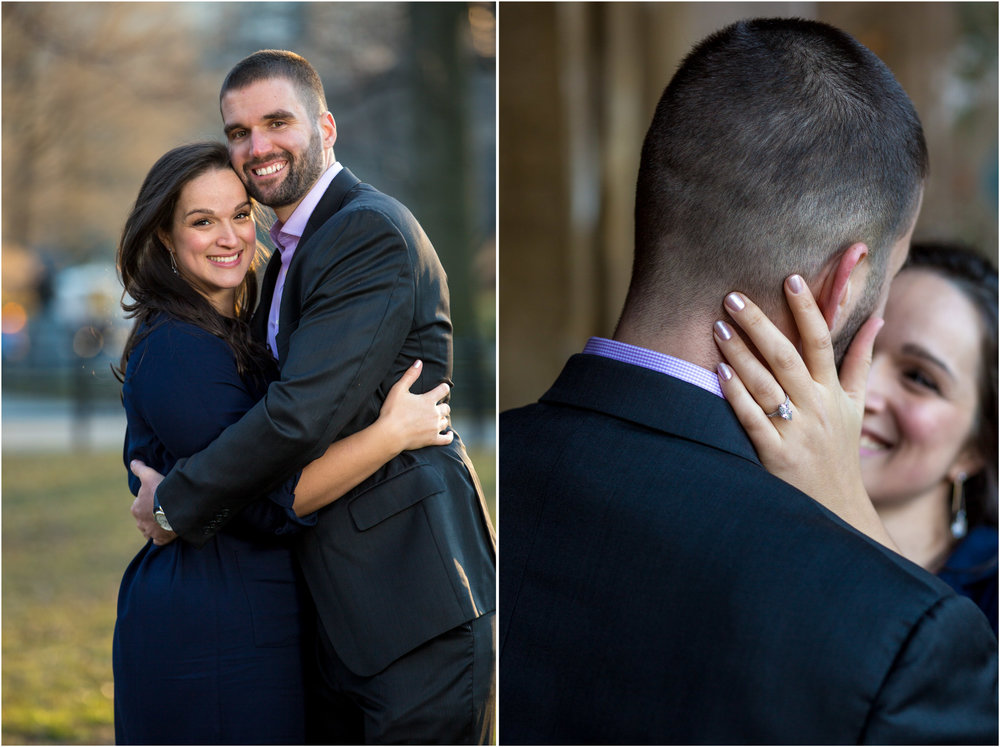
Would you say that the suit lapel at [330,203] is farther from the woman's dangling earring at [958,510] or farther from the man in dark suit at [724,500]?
the woman's dangling earring at [958,510]

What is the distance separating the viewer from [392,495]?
80.5 inches

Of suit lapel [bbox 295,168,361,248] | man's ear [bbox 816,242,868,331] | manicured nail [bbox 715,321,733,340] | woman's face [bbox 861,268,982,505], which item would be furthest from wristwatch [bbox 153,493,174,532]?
woman's face [bbox 861,268,982,505]

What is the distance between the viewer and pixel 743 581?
1390 mm

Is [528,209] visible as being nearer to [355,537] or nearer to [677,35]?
[677,35]

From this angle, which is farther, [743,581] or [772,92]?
[772,92]

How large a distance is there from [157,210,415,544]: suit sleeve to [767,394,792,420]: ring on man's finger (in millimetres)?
771

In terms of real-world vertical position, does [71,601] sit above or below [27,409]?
below

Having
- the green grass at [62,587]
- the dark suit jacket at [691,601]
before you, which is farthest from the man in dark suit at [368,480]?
the dark suit jacket at [691,601]

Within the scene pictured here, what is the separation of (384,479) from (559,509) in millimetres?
555

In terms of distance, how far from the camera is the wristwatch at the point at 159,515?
76.5 inches

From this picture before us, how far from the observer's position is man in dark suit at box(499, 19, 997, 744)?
1.32 metres

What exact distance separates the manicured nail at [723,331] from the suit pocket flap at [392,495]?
2.38 ft

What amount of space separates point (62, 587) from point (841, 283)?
18.0ft

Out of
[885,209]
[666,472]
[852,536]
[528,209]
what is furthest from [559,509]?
[528,209]
